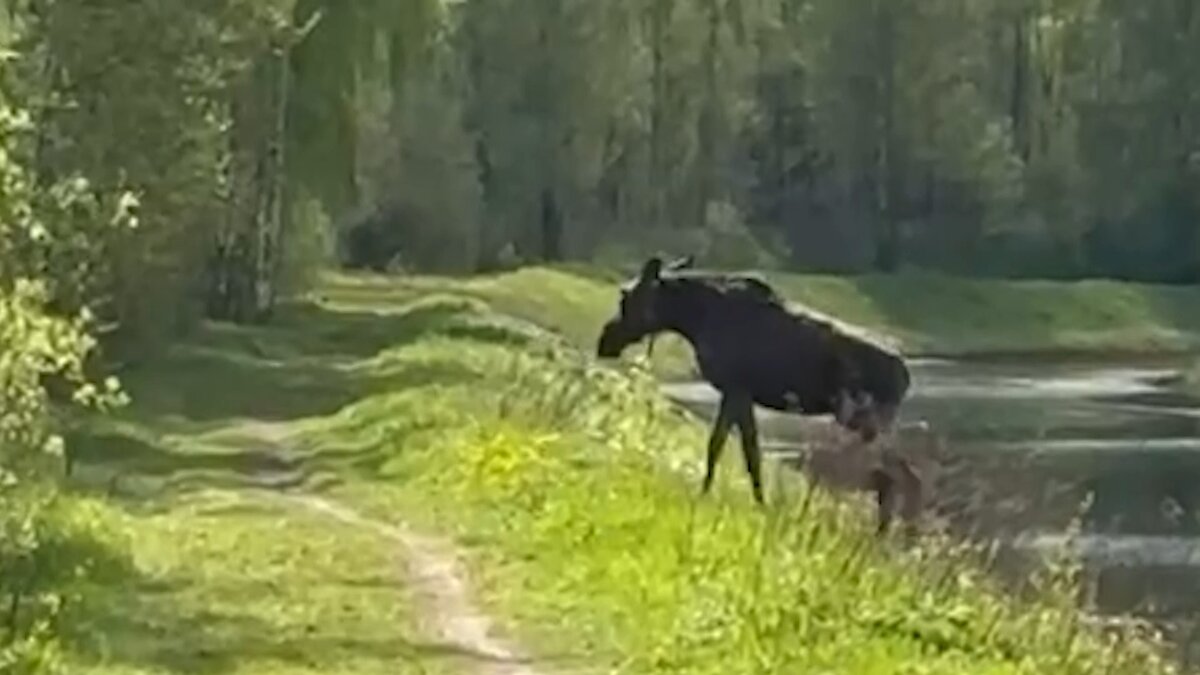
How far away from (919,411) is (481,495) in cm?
2373

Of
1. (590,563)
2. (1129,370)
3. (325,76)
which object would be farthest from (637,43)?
(590,563)

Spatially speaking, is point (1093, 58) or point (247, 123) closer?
point (247, 123)

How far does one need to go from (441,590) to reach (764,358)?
4411 mm

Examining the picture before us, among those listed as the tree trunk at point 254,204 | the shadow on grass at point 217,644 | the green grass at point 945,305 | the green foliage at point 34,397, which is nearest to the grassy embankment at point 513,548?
the shadow on grass at point 217,644

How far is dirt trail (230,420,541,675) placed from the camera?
56.4 ft

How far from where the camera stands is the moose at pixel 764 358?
23578 mm

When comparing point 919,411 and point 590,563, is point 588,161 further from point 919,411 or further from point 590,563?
point 590,563

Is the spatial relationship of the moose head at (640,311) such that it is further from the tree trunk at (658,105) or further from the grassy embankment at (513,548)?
the tree trunk at (658,105)

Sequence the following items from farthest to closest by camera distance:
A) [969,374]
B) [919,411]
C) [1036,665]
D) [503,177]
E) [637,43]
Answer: [637,43], [503,177], [969,374], [919,411], [1036,665]

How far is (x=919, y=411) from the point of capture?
4869cm

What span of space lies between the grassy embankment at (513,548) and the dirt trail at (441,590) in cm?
19

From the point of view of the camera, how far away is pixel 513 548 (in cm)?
2212

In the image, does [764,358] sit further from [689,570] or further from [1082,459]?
[1082,459]

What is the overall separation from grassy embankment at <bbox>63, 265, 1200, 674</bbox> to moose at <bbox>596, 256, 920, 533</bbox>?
2.56ft
